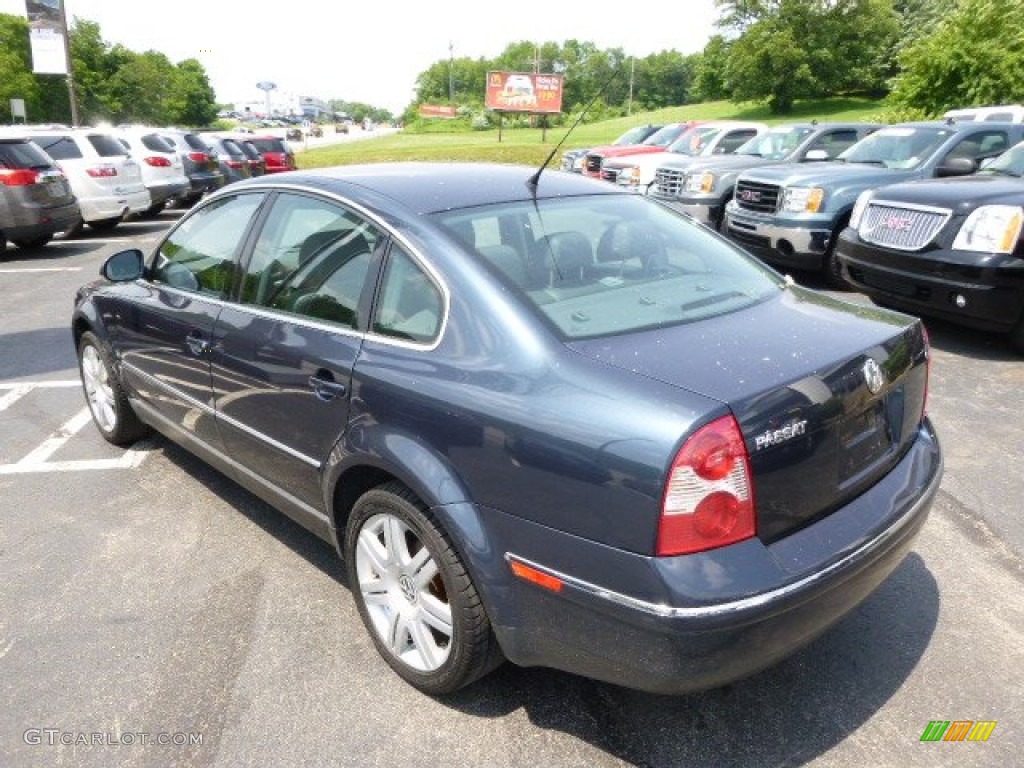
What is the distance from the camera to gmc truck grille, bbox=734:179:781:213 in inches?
364

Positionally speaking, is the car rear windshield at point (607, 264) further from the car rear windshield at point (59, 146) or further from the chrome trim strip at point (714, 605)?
the car rear windshield at point (59, 146)

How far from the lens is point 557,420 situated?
217 centimetres

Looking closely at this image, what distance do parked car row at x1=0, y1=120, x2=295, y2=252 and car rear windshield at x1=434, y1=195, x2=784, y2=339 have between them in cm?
1094

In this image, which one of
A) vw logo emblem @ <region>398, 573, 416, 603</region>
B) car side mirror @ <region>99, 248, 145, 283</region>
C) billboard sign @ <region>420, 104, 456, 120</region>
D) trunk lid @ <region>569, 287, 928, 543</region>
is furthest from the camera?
billboard sign @ <region>420, 104, 456, 120</region>

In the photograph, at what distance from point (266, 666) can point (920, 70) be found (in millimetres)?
30137

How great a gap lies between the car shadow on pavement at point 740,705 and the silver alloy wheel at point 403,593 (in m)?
0.21

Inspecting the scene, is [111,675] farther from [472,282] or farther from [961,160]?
[961,160]

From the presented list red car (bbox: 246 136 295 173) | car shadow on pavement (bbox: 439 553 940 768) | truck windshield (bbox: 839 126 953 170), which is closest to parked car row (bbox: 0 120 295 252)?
red car (bbox: 246 136 295 173)

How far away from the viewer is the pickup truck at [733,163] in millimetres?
11609

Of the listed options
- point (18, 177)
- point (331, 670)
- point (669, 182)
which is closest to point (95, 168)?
point (18, 177)

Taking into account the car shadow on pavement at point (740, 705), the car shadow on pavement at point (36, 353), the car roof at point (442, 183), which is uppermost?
the car roof at point (442, 183)

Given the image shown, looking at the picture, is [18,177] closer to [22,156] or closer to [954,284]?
[22,156]

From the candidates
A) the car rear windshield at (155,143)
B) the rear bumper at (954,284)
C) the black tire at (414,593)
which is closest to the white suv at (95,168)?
the car rear windshield at (155,143)

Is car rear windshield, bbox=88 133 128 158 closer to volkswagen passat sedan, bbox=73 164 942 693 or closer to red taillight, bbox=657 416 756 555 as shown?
volkswagen passat sedan, bbox=73 164 942 693
